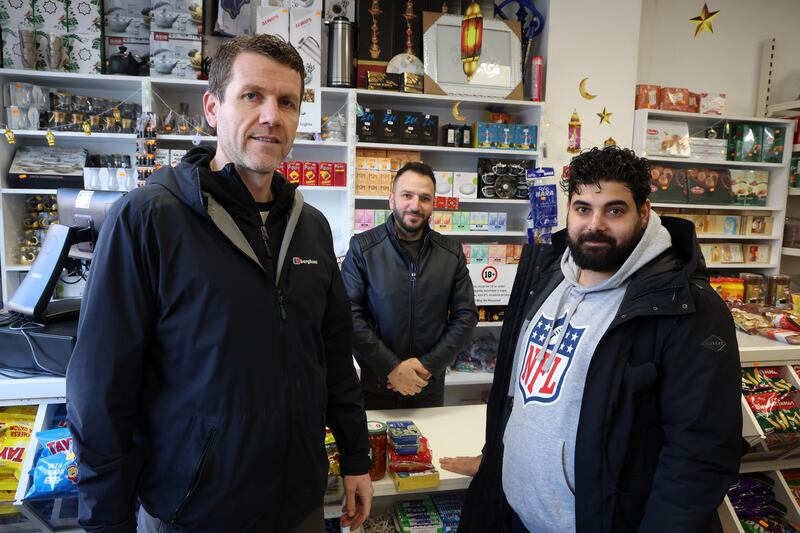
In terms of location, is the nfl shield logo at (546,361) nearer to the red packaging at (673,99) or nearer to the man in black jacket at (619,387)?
the man in black jacket at (619,387)

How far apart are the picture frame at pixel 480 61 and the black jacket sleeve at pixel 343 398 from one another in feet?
9.16

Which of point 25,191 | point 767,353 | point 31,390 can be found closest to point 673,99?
point 767,353

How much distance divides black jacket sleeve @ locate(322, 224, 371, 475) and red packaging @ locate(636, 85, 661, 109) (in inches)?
149

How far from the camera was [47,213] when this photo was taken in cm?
360

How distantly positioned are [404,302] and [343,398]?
1.11m

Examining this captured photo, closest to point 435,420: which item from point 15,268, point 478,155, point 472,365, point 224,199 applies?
point 224,199

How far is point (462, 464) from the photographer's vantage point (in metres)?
1.81

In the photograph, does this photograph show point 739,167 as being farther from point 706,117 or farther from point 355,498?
point 355,498

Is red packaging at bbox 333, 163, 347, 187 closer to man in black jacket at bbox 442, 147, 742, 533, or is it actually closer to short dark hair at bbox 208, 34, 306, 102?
man in black jacket at bbox 442, 147, 742, 533

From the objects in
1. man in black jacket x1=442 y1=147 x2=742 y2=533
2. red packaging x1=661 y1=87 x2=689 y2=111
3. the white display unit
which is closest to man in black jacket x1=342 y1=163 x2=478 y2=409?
man in black jacket x1=442 y1=147 x2=742 y2=533

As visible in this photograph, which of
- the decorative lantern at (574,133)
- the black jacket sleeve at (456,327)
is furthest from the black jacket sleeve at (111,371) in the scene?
the decorative lantern at (574,133)

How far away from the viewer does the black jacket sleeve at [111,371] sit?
3.30 ft

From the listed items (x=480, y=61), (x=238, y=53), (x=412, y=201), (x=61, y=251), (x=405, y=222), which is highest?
(x=480, y=61)

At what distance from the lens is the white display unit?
429cm
